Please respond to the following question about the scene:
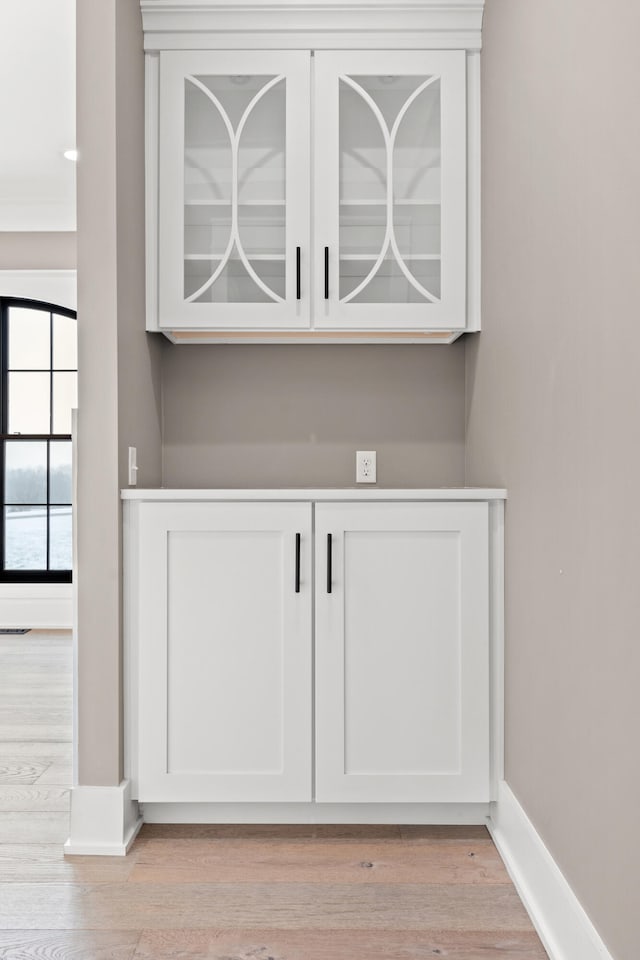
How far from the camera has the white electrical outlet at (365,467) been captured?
2.55 m

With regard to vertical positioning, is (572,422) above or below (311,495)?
above

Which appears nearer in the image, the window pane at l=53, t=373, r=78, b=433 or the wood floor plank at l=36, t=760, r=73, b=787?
the wood floor plank at l=36, t=760, r=73, b=787

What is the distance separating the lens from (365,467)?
2551mm

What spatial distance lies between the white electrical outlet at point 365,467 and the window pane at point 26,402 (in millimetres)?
3236

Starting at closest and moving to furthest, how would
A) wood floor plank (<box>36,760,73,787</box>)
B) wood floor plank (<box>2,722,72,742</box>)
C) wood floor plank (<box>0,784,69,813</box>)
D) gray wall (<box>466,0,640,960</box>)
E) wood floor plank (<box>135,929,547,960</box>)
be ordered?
gray wall (<box>466,0,640,960</box>) < wood floor plank (<box>135,929,547,960</box>) < wood floor plank (<box>0,784,69,813</box>) < wood floor plank (<box>36,760,73,787</box>) < wood floor plank (<box>2,722,72,742</box>)

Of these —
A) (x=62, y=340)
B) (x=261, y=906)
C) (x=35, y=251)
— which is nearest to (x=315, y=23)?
(x=261, y=906)

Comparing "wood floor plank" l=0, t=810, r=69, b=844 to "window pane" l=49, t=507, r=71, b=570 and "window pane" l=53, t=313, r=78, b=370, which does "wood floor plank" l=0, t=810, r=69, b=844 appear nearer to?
"window pane" l=49, t=507, r=71, b=570

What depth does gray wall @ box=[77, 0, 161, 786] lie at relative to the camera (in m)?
1.94

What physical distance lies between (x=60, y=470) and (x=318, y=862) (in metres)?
3.81

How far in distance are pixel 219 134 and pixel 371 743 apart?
5.99 feet

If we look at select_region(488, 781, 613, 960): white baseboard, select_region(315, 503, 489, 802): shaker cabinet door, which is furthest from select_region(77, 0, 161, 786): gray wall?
select_region(488, 781, 613, 960): white baseboard

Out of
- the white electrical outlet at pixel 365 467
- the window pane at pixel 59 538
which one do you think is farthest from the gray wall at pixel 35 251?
the white electrical outlet at pixel 365 467

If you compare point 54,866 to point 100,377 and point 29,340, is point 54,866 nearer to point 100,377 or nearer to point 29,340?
point 100,377

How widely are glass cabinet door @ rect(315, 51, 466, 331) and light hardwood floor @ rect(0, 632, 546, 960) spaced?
4.84ft
